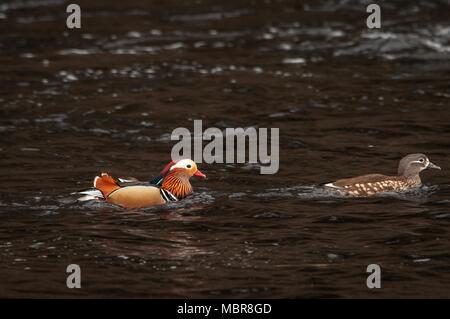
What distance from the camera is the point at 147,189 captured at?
1319 cm

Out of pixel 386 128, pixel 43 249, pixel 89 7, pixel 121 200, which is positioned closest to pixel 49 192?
pixel 121 200

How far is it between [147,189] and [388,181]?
2.98 m

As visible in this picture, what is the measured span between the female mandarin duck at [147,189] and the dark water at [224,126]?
215mm

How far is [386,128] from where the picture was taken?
17.5 meters

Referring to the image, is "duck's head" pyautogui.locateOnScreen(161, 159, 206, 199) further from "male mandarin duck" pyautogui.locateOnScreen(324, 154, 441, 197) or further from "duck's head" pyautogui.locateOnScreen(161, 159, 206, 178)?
"male mandarin duck" pyautogui.locateOnScreen(324, 154, 441, 197)

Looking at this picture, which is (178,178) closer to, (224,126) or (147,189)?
(147,189)

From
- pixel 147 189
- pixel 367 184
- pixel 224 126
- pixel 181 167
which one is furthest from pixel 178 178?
pixel 224 126

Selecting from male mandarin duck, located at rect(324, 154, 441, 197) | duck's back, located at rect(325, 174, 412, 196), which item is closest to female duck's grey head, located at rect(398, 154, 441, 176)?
male mandarin duck, located at rect(324, 154, 441, 197)

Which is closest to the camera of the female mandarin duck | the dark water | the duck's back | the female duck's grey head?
the dark water

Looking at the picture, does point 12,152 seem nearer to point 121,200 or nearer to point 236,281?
point 121,200

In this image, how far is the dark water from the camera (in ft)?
37.2

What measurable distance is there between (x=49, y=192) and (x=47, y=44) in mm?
11024

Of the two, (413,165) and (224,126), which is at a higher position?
(224,126)

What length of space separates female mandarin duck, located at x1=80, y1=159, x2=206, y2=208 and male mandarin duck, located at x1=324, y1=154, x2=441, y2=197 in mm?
1795
